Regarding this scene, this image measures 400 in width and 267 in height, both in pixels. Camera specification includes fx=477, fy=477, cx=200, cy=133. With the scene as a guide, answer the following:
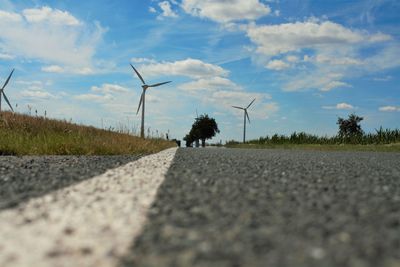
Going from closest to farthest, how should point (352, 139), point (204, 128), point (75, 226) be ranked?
point (75, 226) < point (352, 139) < point (204, 128)

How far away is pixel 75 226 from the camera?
7.54 feet

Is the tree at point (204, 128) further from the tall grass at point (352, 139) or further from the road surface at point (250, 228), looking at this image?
the road surface at point (250, 228)

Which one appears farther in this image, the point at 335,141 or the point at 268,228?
the point at 335,141

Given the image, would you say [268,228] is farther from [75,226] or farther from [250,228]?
[75,226]

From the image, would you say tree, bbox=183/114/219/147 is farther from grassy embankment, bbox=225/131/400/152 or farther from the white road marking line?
the white road marking line

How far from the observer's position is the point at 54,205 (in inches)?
113

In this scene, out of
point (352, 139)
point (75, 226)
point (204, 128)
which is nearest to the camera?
point (75, 226)

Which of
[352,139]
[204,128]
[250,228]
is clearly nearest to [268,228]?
[250,228]

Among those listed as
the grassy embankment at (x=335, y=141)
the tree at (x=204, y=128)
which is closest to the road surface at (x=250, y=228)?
the grassy embankment at (x=335, y=141)

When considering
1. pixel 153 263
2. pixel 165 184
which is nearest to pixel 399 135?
pixel 165 184

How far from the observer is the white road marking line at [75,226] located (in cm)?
185

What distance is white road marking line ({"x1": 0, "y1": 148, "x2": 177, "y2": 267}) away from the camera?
185 cm

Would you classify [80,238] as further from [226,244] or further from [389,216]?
[389,216]

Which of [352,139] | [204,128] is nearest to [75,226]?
[352,139]
